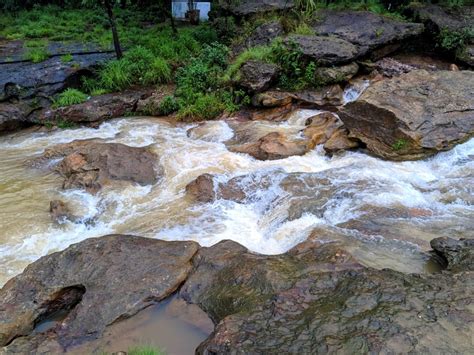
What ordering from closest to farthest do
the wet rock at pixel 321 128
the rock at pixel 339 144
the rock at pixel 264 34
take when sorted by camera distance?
the rock at pixel 339 144 < the wet rock at pixel 321 128 < the rock at pixel 264 34

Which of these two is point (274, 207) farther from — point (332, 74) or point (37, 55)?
point (37, 55)

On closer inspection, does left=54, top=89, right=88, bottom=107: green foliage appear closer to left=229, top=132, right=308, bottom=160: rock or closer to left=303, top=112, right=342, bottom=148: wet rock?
left=229, top=132, right=308, bottom=160: rock

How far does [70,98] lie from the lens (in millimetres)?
12469

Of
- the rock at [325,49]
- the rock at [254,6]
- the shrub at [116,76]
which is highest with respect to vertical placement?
the rock at [254,6]

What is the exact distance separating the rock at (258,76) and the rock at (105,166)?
4.01m

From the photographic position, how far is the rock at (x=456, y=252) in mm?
4652

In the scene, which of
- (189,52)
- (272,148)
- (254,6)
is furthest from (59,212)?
(254,6)

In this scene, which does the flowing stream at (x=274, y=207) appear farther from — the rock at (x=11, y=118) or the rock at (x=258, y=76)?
the rock at (x=258, y=76)

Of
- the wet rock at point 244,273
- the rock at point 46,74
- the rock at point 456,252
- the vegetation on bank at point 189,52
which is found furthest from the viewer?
the rock at point 46,74

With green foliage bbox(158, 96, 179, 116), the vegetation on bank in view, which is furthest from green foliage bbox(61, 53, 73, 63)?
green foliage bbox(158, 96, 179, 116)

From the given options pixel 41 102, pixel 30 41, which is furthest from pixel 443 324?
pixel 30 41

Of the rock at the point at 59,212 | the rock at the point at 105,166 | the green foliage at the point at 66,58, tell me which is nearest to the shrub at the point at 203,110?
the rock at the point at 105,166

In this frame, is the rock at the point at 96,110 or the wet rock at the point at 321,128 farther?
the rock at the point at 96,110

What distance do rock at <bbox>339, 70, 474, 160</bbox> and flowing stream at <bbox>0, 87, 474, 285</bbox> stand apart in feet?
0.99
